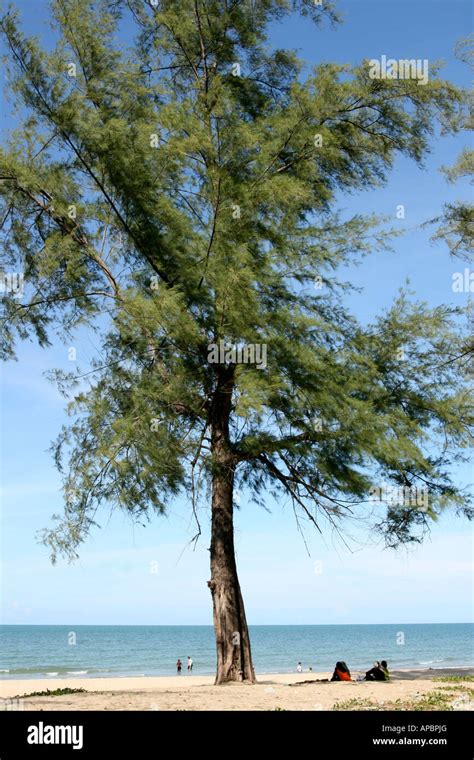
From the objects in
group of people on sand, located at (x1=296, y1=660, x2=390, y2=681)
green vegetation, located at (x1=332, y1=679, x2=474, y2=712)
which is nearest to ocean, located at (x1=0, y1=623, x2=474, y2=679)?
group of people on sand, located at (x1=296, y1=660, x2=390, y2=681)

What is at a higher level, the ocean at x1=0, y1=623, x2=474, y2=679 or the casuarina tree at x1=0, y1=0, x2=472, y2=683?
the casuarina tree at x1=0, y1=0, x2=472, y2=683

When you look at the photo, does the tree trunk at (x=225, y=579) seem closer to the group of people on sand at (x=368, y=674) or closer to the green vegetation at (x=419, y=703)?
the group of people on sand at (x=368, y=674)

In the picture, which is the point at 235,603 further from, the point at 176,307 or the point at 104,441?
Answer: the point at 176,307

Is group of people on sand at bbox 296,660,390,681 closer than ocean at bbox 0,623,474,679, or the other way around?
group of people on sand at bbox 296,660,390,681

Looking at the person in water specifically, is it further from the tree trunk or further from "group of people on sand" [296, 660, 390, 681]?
the tree trunk

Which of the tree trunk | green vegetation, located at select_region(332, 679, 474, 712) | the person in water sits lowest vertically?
the person in water

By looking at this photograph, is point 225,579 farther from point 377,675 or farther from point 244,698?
point 377,675

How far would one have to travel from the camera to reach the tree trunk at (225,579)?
12.1 metres

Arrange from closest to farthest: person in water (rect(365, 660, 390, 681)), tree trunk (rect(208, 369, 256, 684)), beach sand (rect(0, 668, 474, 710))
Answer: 1. beach sand (rect(0, 668, 474, 710))
2. tree trunk (rect(208, 369, 256, 684))
3. person in water (rect(365, 660, 390, 681))

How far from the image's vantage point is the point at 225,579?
12227mm

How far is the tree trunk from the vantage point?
12117 mm

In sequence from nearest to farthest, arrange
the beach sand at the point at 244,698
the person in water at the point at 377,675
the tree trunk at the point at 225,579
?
the beach sand at the point at 244,698
the tree trunk at the point at 225,579
the person in water at the point at 377,675

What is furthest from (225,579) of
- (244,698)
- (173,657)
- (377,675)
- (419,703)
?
(173,657)

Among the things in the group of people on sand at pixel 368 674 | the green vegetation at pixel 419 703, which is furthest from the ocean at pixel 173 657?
the green vegetation at pixel 419 703
